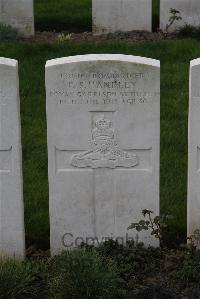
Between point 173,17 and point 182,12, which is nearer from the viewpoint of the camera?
point 173,17

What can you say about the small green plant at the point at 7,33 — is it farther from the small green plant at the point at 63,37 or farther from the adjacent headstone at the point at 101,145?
the adjacent headstone at the point at 101,145

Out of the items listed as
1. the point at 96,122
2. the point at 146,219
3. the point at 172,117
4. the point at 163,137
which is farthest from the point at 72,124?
the point at 172,117

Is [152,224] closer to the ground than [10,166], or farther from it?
closer to the ground

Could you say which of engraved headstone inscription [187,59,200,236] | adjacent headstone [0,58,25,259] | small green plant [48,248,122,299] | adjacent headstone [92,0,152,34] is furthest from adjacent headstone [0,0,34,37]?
small green plant [48,248,122,299]

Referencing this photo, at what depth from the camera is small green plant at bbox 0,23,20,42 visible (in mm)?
11539

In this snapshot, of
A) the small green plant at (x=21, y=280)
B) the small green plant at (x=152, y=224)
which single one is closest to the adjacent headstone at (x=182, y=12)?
the small green plant at (x=152, y=224)

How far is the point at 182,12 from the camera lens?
12.5m

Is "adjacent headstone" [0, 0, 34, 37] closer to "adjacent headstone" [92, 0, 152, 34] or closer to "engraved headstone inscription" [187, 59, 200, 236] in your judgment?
"adjacent headstone" [92, 0, 152, 34]

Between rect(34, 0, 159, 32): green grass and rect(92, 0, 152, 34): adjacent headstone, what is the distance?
453mm

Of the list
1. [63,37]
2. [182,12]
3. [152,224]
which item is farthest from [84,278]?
[182,12]

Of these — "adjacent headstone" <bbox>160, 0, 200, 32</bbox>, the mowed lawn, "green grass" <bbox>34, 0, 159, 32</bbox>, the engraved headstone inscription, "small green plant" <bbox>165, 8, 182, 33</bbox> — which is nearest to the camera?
the engraved headstone inscription

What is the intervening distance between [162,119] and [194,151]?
2643 mm

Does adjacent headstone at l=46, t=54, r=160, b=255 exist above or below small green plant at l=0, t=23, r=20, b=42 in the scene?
below

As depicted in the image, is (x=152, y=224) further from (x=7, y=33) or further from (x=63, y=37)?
(x=7, y=33)
